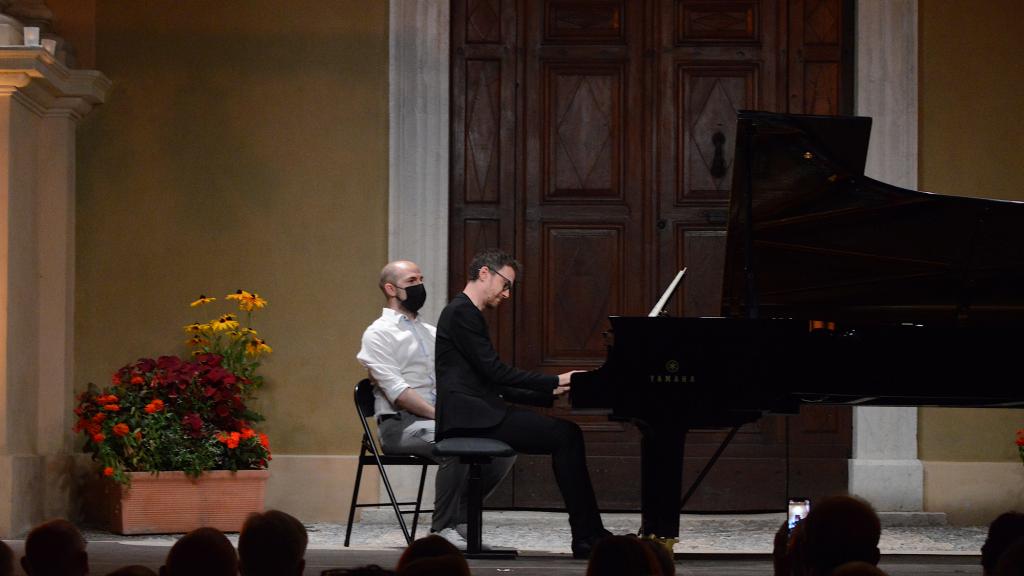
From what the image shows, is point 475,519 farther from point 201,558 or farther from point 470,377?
point 201,558

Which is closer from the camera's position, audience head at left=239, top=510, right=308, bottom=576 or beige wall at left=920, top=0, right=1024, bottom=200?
audience head at left=239, top=510, right=308, bottom=576

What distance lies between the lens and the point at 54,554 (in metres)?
2.51

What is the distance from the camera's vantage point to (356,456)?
282 inches

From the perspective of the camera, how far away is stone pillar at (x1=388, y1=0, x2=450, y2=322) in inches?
285

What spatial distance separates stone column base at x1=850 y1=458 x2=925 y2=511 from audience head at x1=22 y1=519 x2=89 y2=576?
528 centimetres

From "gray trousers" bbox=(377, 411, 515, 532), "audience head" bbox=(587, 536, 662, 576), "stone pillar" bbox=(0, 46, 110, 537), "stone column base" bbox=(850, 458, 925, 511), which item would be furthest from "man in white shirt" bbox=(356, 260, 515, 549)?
"audience head" bbox=(587, 536, 662, 576)

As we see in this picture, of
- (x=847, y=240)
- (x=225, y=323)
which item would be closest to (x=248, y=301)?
(x=225, y=323)

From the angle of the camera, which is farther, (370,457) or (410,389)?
(370,457)

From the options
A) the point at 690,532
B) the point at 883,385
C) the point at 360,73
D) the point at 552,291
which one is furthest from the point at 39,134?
the point at 883,385

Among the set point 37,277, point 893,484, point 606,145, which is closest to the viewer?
point 37,277

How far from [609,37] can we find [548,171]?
765 millimetres

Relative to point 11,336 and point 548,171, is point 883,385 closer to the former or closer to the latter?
point 548,171

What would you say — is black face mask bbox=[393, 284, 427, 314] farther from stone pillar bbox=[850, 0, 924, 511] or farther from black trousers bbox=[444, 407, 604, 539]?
stone pillar bbox=[850, 0, 924, 511]

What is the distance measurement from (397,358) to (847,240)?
2.06 metres
